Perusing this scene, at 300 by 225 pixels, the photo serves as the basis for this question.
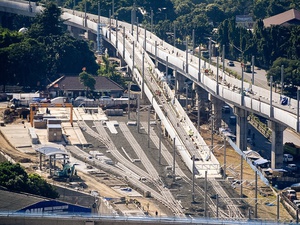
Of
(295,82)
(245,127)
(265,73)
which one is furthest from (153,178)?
(265,73)

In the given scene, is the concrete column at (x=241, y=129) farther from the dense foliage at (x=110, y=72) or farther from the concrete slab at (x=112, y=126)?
the dense foliage at (x=110, y=72)

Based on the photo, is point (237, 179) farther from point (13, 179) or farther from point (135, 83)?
point (135, 83)

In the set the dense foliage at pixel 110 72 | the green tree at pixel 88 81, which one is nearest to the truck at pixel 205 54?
the dense foliage at pixel 110 72

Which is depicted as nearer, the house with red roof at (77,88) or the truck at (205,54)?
the house with red roof at (77,88)

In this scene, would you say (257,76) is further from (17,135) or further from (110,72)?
(17,135)

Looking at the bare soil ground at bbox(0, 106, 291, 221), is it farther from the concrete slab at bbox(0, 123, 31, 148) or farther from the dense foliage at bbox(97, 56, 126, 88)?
the dense foliage at bbox(97, 56, 126, 88)

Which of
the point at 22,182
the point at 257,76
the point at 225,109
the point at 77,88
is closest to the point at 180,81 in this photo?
the point at 257,76

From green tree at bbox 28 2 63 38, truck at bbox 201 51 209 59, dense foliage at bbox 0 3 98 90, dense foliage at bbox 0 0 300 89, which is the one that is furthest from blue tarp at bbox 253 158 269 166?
truck at bbox 201 51 209 59
